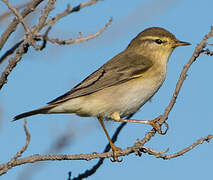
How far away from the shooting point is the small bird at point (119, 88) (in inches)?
191

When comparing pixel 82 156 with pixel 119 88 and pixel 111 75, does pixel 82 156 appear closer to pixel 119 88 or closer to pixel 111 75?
pixel 119 88

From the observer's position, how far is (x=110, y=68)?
550cm

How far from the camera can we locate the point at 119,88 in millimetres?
5066

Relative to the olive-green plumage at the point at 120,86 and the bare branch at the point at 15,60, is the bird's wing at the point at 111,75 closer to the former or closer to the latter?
the olive-green plumage at the point at 120,86

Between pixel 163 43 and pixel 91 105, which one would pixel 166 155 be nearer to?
pixel 91 105

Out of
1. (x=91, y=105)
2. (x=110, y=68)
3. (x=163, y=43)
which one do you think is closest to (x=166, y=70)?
(x=163, y=43)

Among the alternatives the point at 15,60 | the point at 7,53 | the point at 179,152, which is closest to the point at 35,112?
the point at 7,53

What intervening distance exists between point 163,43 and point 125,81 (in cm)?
103

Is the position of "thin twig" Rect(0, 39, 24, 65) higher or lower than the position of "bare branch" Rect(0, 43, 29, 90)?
higher

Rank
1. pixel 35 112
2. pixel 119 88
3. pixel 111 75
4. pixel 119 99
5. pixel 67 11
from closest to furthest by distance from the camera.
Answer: pixel 67 11 < pixel 35 112 < pixel 119 99 < pixel 119 88 < pixel 111 75

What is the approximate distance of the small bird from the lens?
486 centimetres

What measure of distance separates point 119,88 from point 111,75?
0.35m

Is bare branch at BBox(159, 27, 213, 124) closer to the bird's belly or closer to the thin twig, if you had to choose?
the bird's belly

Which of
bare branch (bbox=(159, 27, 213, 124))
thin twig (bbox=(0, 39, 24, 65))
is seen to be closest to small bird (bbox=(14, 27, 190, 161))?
thin twig (bbox=(0, 39, 24, 65))
